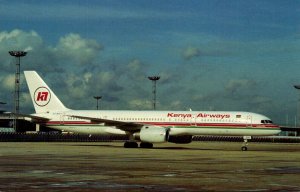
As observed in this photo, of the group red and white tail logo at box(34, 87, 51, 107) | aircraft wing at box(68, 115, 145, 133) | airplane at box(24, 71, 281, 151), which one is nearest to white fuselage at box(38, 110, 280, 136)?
airplane at box(24, 71, 281, 151)

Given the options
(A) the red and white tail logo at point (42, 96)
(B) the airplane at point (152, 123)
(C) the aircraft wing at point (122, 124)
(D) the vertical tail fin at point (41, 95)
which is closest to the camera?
(B) the airplane at point (152, 123)

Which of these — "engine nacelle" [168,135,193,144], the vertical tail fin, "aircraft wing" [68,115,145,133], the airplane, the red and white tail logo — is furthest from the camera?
the red and white tail logo

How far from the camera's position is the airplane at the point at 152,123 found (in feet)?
190

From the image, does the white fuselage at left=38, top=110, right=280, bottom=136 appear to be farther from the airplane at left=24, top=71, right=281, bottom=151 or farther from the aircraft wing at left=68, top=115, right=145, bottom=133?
the aircraft wing at left=68, top=115, right=145, bottom=133

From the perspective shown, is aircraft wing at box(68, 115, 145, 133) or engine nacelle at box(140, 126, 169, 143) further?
aircraft wing at box(68, 115, 145, 133)

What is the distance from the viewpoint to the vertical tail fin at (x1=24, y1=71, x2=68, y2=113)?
6750 cm

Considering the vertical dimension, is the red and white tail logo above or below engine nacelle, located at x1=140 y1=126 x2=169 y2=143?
above

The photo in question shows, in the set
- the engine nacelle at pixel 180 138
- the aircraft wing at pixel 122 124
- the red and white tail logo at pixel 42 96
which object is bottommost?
the engine nacelle at pixel 180 138

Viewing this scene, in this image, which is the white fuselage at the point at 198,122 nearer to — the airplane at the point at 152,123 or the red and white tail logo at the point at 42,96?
the airplane at the point at 152,123

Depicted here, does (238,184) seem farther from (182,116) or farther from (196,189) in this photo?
(182,116)

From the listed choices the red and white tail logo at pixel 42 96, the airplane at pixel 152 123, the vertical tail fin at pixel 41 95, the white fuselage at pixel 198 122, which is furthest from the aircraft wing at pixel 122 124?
the red and white tail logo at pixel 42 96

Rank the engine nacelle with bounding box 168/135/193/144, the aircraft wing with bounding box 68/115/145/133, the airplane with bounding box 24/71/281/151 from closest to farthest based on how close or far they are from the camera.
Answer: the airplane with bounding box 24/71/281/151
the aircraft wing with bounding box 68/115/145/133
the engine nacelle with bounding box 168/135/193/144

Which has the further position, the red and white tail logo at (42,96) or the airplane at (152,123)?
the red and white tail logo at (42,96)

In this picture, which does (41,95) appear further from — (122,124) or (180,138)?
(180,138)
